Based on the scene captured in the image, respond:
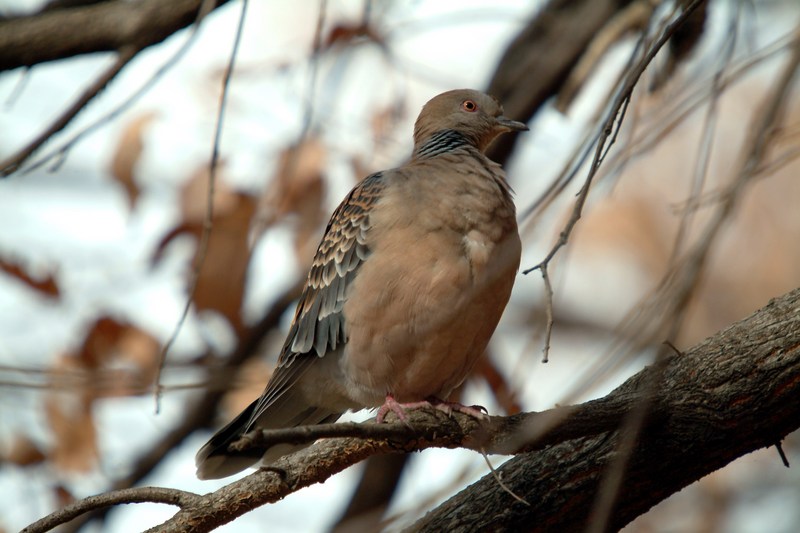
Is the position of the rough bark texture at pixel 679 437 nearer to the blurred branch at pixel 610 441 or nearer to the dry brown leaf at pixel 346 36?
the blurred branch at pixel 610 441

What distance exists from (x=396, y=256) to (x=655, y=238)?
532 centimetres

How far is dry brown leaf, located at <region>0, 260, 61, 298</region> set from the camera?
16.6 ft

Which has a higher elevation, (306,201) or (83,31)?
(83,31)

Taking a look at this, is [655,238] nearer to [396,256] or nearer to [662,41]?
[396,256]

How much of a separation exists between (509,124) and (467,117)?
0.67ft

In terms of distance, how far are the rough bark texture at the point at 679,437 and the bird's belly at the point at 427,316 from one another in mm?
647

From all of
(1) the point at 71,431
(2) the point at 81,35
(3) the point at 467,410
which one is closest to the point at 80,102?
(2) the point at 81,35

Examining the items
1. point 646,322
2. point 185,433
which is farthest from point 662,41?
point 185,433

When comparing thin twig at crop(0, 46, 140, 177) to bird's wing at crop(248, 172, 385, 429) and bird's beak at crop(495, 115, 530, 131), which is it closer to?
bird's wing at crop(248, 172, 385, 429)

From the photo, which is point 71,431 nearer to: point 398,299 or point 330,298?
point 330,298

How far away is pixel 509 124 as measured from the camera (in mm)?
4395

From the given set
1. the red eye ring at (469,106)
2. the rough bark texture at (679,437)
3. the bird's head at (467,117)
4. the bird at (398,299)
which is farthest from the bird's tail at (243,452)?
the red eye ring at (469,106)

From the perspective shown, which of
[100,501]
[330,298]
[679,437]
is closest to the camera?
[100,501]

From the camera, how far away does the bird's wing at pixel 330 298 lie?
3.85 meters
